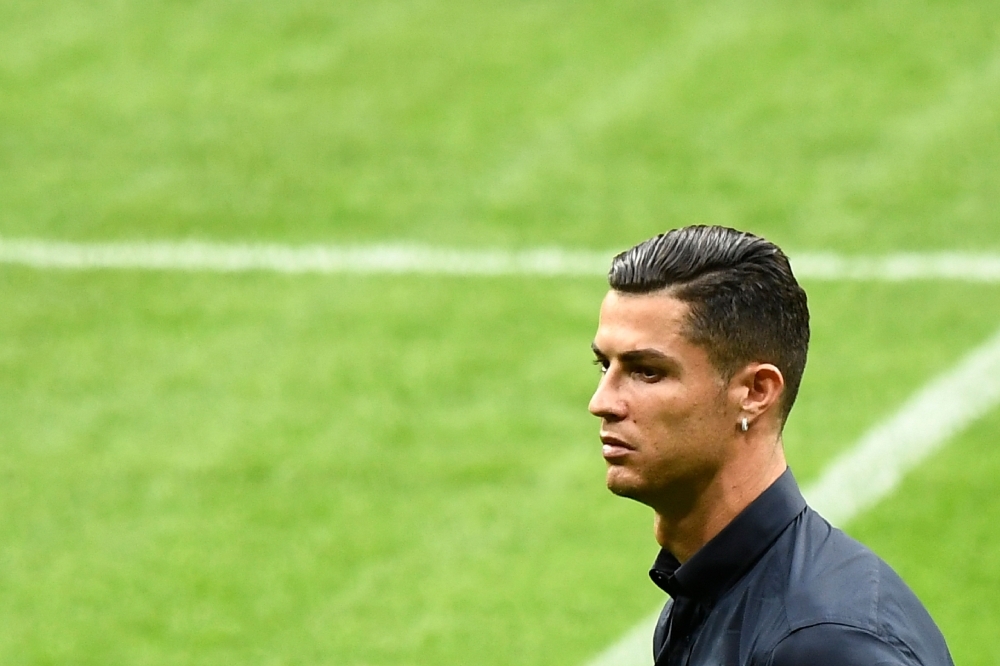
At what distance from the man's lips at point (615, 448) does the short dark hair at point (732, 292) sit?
0.24m

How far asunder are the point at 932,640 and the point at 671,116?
856 centimetres

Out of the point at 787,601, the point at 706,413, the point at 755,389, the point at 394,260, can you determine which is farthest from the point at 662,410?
the point at 394,260

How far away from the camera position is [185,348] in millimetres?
9750

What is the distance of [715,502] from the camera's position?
3.52 meters

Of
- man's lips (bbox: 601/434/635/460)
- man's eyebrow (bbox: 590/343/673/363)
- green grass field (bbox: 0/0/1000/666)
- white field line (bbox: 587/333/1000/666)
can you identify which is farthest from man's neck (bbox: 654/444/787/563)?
white field line (bbox: 587/333/1000/666)

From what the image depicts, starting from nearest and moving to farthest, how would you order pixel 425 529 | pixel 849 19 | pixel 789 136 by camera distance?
pixel 425 529
pixel 789 136
pixel 849 19

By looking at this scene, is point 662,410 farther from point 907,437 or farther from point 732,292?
point 907,437

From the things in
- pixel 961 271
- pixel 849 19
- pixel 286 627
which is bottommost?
pixel 286 627

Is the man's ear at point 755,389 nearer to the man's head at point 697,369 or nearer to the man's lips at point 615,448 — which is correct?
the man's head at point 697,369

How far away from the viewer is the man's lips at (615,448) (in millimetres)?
3529

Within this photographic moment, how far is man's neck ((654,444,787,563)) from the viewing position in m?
3.51

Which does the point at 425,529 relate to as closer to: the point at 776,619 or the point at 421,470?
the point at 421,470

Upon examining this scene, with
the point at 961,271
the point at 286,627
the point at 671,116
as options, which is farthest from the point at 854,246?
the point at 286,627

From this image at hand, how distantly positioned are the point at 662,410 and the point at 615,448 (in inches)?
4.8
